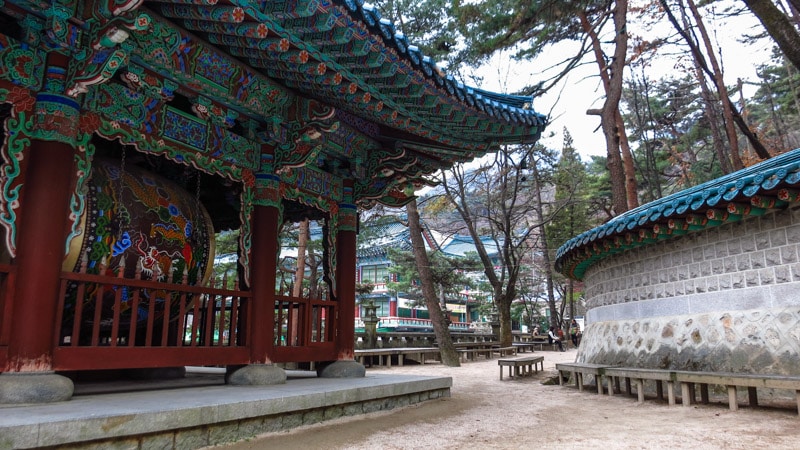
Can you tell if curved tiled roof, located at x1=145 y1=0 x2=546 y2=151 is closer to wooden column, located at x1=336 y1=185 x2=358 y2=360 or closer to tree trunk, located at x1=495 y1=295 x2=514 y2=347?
wooden column, located at x1=336 y1=185 x2=358 y2=360

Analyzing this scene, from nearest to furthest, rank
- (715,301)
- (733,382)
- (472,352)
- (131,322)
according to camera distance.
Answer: (131,322)
(733,382)
(715,301)
(472,352)

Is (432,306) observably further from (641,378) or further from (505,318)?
(641,378)

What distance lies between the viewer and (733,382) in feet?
20.4

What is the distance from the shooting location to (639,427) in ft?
18.2

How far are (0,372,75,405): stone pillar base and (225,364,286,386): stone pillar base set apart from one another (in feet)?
6.02

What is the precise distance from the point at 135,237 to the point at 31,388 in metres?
1.70

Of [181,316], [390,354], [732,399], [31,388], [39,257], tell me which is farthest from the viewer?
[390,354]

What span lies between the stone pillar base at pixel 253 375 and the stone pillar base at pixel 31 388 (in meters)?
1.84

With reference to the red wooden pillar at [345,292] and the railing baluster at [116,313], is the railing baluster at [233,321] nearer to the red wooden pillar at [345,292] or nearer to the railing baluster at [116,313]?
the railing baluster at [116,313]

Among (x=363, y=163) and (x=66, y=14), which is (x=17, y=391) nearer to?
(x=66, y=14)

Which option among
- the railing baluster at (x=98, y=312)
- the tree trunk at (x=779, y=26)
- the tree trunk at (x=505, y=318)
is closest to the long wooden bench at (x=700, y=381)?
the tree trunk at (x=779, y=26)

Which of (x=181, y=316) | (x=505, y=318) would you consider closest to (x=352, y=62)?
(x=181, y=316)

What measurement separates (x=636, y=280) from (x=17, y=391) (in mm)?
8804

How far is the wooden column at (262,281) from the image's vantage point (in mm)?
5621
